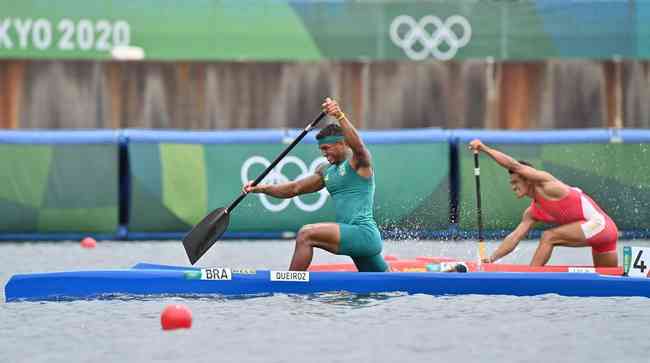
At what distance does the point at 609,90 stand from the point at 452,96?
2.30 meters

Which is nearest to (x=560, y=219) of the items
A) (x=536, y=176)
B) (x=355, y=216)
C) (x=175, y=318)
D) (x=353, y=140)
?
(x=536, y=176)

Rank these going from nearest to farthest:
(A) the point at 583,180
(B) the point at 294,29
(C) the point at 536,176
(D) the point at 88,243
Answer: (C) the point at 536,176 < (D) the point at 88,243 < (A) the point at 583,180 < (B) the point at 294,29

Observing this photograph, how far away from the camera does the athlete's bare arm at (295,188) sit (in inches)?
530

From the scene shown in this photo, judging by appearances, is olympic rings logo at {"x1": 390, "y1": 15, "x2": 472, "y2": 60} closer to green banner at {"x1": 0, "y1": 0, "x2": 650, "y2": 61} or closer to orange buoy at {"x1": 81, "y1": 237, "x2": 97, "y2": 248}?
green banner at {"x1": 0, "y1": 0, "x2": 650, "y2": 61}

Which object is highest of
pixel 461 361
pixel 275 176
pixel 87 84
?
pixel 87 84

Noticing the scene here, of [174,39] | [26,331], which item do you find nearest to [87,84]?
[174,39]

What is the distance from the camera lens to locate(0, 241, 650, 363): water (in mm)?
9953

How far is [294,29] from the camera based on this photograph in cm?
2269

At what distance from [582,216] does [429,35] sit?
914 cm

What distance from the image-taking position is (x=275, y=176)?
19.2 metres

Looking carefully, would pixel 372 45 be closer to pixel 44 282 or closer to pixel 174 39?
pixel 174 39

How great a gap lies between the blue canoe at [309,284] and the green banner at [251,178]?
6503 mm

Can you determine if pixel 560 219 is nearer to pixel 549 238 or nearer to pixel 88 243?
pixel 549 238

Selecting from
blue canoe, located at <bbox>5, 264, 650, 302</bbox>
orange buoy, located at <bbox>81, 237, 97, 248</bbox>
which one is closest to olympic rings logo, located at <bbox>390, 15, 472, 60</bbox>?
orange buoy, located at <bbox>81, 237, 97, 248</bbox>
